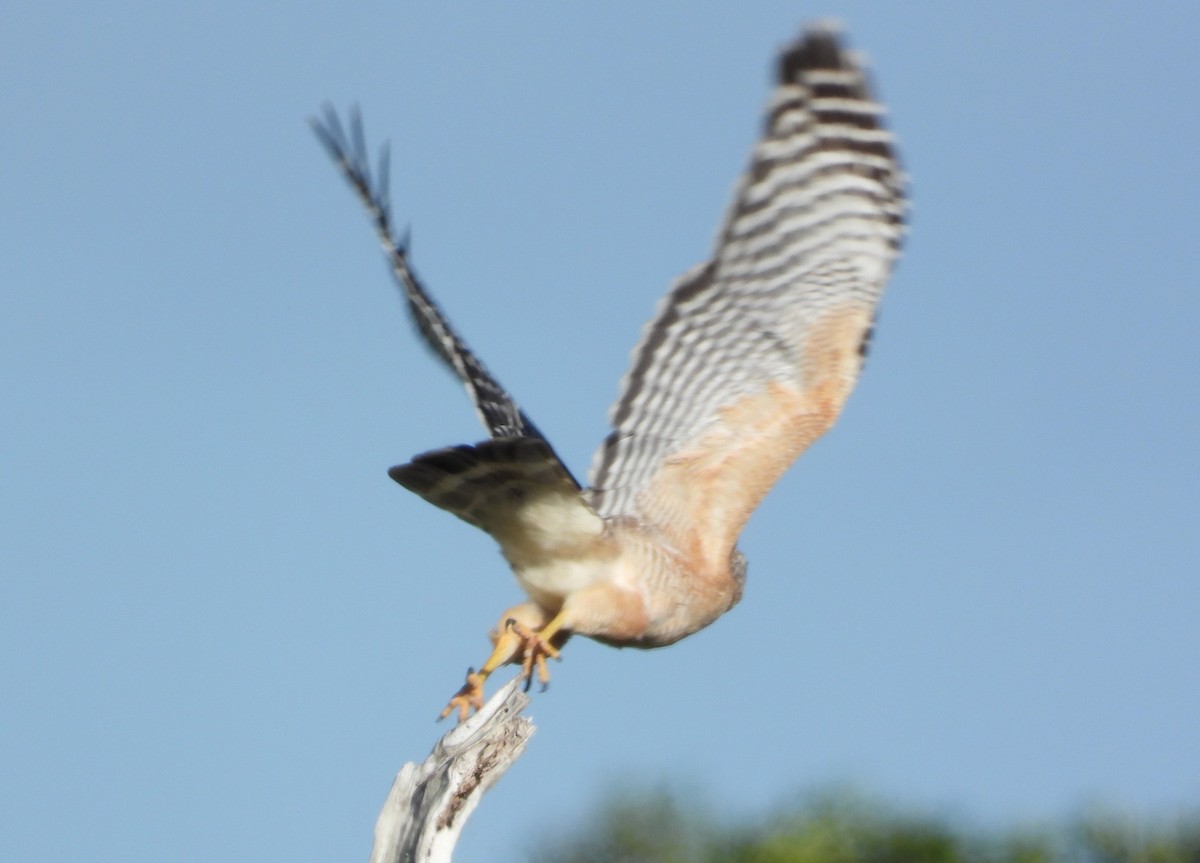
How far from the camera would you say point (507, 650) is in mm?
5957

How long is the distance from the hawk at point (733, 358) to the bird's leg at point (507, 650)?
0.02 metres

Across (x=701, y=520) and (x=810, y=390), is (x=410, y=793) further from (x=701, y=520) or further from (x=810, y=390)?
(x=810, y=390)

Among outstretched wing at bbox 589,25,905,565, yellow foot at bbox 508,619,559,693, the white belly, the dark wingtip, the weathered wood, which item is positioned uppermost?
the dark wingtip

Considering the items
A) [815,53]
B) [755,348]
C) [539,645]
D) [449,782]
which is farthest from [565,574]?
[815,53]

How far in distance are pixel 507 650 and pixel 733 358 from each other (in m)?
1.59

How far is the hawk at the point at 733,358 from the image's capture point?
6.21m

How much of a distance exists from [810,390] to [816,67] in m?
1.30

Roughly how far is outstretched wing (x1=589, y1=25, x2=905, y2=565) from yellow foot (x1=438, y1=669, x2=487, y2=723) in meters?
1.00

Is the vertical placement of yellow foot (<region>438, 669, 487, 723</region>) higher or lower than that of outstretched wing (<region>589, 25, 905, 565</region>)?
lower

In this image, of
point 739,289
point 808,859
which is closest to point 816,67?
point 739,289

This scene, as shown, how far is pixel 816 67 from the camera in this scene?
622cm

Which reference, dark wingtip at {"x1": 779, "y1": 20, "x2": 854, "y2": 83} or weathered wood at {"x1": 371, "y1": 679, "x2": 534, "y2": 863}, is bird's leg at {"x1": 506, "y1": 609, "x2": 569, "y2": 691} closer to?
weathered wood at {"x1": 371, "y1": 679, "x2": 534, "y2": 863}

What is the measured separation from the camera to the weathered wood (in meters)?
5.39

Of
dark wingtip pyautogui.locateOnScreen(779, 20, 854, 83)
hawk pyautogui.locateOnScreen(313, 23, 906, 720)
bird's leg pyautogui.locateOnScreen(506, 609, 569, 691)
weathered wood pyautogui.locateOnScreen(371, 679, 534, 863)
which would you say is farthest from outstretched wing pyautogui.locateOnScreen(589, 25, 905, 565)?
weathered wood pyautogui.locateOnScreen(371, 679, 534, 863)
